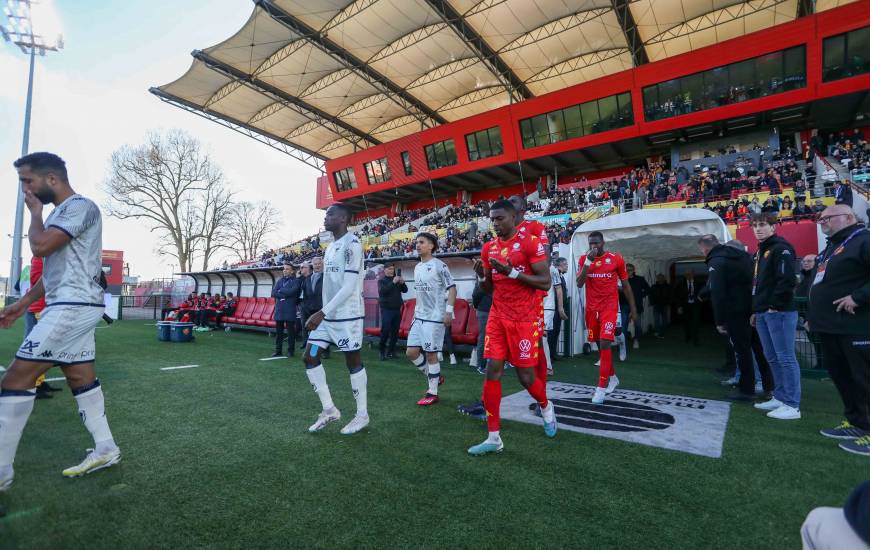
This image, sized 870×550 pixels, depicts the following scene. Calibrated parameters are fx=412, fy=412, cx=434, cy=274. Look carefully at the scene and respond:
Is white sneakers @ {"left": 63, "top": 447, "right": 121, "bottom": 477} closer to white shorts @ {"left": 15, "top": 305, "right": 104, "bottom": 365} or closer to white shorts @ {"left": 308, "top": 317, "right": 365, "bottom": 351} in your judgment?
white shorts @ {"left": 15, "top": 305, "right": 104, "bottom": 365}

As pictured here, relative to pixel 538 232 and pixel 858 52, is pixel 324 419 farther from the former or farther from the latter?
pixel 858 52

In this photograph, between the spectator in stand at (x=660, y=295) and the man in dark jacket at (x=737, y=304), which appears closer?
the man in dark jacket at (x=737, y=304)

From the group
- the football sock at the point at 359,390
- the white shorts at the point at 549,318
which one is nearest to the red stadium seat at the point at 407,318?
the white shorts at the point at 549,318

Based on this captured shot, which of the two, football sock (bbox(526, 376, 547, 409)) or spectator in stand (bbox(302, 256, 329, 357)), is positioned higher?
spectator in stand (bbox(302, 256, 329, 357))

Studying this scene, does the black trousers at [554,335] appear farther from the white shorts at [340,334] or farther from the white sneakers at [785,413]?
the white shorts at [340,334]

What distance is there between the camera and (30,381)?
262 centimetres

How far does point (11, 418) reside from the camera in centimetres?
251

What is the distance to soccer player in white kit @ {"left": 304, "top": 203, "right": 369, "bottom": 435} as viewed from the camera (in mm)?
3840

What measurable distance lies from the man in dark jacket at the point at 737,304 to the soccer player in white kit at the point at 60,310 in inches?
247

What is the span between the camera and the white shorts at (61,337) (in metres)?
2.58

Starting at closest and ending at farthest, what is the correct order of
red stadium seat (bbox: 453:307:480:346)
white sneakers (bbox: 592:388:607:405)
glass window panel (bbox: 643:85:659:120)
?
white sneakers (bbox: 592:388:607:405)
red stadium seat (bbox: 453:307:480:346)
glass window panel (bbox: 643:85:659:120)

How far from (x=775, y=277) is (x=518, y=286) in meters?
3.19

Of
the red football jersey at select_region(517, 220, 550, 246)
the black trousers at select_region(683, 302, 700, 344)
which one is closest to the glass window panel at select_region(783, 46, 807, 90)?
the black trousers at select_region(683, 302, 700, 344)

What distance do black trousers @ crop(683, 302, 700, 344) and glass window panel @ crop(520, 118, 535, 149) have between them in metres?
20.5
